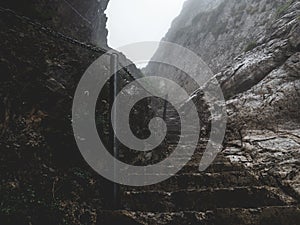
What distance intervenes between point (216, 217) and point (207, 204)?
39cm

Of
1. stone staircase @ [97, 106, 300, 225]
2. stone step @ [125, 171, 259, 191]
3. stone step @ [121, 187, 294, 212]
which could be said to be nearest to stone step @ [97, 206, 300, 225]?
stone staircase @ [97, 106, 300, 225]

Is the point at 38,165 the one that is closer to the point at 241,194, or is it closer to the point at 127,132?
the point at 127,132

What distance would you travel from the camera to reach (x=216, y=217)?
7.98ft

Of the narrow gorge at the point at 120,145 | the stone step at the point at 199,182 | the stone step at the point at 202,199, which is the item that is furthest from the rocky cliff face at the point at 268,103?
the stone step at the point at 202,199

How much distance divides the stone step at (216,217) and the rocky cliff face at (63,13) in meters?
4.08

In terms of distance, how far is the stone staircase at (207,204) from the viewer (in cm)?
240

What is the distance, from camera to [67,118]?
3711 mm

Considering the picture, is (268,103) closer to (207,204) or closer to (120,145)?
(120,145)

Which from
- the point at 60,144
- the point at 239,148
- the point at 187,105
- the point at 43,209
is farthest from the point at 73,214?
the point at 187,105

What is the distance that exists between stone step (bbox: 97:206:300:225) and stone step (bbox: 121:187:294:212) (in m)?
0.29

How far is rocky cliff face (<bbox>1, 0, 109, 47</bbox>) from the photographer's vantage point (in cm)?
521

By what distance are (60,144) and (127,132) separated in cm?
134

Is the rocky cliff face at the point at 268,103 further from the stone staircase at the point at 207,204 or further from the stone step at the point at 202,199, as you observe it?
the stone step at the point at 202,199

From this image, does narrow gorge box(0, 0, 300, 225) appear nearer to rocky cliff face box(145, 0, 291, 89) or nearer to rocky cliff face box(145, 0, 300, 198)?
rocky cliff face box(145, 0, 300, 198)
